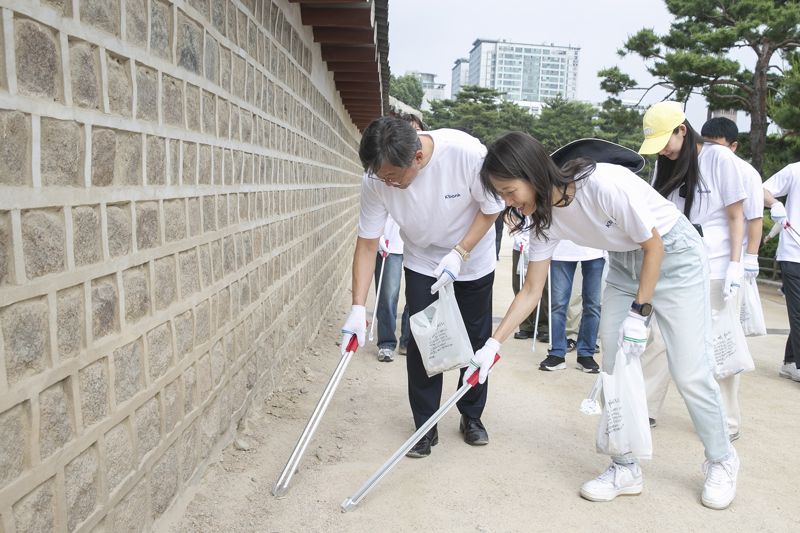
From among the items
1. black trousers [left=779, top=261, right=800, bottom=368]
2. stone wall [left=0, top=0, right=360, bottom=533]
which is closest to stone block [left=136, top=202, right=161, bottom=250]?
stone wall [left=0, top=0, right=360, bottom=533]

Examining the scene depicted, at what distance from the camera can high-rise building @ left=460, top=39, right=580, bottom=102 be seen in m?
146

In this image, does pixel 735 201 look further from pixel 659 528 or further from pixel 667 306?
pixel 659 528

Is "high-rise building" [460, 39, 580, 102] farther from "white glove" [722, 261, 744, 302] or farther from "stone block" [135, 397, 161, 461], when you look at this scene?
"stone block" [135, 397, 161, 461]

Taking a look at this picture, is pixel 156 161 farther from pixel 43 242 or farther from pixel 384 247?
pixel 384 247

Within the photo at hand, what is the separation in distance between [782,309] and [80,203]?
365 inches

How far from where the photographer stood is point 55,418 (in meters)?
1.79

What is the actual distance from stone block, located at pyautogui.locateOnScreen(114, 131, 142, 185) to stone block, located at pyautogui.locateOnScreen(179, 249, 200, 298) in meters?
0.50

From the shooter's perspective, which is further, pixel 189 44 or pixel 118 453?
pixel 189 44

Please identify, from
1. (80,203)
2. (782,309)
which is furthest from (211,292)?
(782,309)

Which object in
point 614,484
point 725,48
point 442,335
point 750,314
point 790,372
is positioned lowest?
point 790,372

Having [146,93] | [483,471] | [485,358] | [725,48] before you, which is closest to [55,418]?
[146,93]

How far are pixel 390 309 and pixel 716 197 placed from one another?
2707 mm

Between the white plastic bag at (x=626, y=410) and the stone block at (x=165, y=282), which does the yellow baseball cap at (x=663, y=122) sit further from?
the stone block at (x=165, y=282)

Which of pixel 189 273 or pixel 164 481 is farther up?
pixel 189 273
